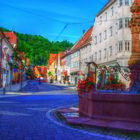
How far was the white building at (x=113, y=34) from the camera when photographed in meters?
48.2

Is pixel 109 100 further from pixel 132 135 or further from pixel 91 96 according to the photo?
pixel 132 135

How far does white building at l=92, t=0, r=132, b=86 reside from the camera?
158ft

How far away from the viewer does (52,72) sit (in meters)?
147

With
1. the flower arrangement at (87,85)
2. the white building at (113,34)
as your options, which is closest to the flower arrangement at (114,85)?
the flower arrangement at (87,85)

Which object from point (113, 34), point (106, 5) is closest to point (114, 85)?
point (113, 34)

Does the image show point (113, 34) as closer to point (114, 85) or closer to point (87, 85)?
point (87, 85)

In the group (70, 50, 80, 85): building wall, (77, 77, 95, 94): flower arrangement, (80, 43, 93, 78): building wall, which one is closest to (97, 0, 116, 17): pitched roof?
(80, 43, 93, 78): building wall

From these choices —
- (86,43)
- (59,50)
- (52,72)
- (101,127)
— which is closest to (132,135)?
(101,127)

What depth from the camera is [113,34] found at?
172ft

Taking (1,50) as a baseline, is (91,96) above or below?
below

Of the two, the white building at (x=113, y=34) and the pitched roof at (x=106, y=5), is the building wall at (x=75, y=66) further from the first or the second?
the pitched roof at (x=106, y=5)

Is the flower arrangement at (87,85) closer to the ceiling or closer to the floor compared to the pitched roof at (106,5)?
closer to the floor

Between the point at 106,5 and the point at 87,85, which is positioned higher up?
the point at 106,5

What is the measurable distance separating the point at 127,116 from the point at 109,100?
2.60ft
